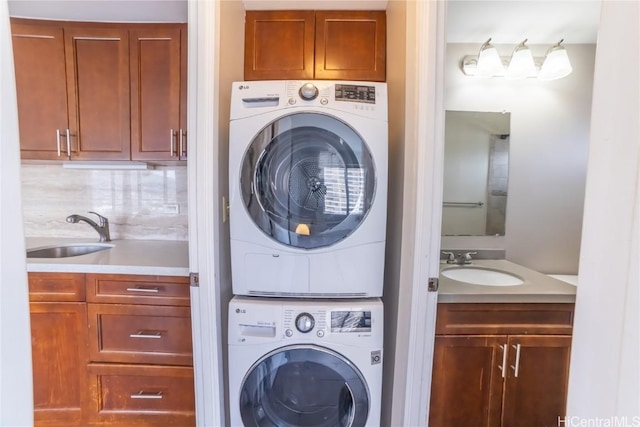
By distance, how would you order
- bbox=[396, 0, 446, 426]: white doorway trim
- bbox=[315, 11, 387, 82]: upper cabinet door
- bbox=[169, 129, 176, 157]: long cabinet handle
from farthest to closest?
1. bbox=[169, 129, 176, 157]: long cabinet handle
2. bbox=[315, 11, 387, 82]: upper cabinet door
3. bbox=[396, 0, 446, 426]: white doorway trim

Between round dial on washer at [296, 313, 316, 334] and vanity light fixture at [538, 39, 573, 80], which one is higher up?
vanity light fixture at [538, 39, 573, 80]

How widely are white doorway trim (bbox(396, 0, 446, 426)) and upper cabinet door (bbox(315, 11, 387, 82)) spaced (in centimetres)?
47

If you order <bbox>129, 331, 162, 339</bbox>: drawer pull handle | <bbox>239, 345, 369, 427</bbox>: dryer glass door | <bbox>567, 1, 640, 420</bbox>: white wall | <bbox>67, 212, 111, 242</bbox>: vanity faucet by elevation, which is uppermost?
<bbox>567, 1, 640, 420</bbox>: white wall

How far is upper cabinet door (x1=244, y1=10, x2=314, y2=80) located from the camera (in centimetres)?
164

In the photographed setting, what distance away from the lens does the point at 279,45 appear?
1.65 meters

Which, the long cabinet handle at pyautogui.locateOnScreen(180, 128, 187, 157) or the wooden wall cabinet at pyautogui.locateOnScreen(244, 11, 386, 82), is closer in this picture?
the wooden wall cabinet at pyautogui.locateOnScreen(244, 11, 386, 82)

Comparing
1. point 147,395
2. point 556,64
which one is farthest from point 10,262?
point 556,64

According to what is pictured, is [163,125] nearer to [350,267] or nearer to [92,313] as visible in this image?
[92,313]

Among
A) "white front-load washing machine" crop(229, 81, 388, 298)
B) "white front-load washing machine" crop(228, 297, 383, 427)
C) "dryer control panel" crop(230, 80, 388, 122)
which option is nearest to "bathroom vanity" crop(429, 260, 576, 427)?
"white front-load washing machine" crop(228, 297, 383, 427)

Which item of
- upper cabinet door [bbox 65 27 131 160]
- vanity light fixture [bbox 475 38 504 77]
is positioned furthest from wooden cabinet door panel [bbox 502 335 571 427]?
upper cabinet door [bbox 65 27 131 160]

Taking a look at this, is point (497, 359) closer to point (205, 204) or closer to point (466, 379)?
point (466, 379)

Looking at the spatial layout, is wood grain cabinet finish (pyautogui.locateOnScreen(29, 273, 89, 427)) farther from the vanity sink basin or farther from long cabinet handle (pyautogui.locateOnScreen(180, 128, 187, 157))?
the vanity sink basin

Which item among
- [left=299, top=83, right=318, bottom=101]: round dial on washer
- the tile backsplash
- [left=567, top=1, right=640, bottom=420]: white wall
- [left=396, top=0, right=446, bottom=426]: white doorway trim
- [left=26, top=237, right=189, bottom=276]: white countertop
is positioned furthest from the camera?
the tile backsplash

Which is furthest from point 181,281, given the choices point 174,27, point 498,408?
point 498,408
